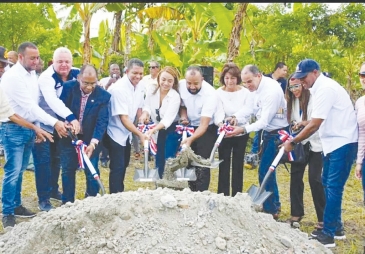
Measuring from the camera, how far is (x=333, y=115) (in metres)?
4.98

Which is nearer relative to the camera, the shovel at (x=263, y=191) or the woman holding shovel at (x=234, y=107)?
the shovel at (x=263, y=191)

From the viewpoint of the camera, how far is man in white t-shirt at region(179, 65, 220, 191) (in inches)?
242

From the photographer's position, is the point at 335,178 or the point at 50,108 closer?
the point at 335,178

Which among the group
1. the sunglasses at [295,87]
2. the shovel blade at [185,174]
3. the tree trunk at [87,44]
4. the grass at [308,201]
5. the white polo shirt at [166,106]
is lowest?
the grass at [308,201]

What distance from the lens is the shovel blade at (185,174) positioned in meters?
5.86

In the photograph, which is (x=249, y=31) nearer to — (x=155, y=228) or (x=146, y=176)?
(x=146, y=176)

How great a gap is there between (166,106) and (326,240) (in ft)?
7.86

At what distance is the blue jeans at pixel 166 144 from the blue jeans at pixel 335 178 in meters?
2.00

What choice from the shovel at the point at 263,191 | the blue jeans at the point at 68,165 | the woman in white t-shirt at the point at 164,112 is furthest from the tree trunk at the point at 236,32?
the blue jeans at the point at 68,165

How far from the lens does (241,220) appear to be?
3.99 m

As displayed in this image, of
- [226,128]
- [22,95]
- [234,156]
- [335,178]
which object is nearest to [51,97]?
[22,95]

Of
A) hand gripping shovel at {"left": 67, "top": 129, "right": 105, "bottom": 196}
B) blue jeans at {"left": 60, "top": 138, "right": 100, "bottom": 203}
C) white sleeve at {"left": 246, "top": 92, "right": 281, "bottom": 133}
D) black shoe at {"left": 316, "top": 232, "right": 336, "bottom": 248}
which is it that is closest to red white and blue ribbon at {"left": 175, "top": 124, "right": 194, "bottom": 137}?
white sleeve at {"left": 246, "top": 92, "right": 281, "bottom": 133}

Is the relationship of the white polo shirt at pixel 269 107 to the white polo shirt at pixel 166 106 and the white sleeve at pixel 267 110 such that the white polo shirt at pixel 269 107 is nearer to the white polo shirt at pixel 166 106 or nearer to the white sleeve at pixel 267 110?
the white sleeve at pixel 267 110

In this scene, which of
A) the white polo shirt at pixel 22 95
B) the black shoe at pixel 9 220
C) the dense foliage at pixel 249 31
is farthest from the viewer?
the dense foliage at pixel 249 31
